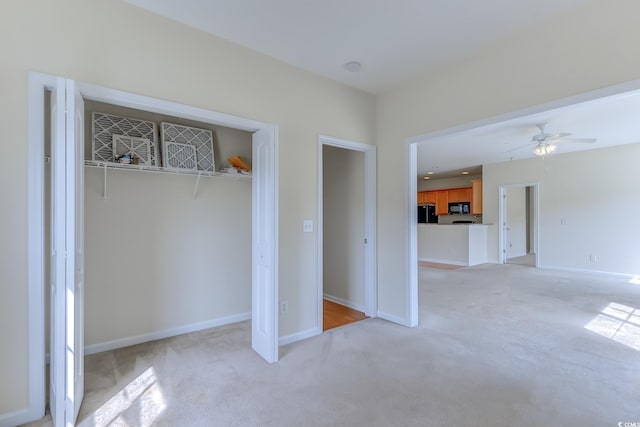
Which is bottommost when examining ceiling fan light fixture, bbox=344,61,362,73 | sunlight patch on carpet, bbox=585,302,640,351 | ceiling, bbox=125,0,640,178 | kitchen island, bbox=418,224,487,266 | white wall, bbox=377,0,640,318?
sunlight patch on carpet, bbox=585,302,640,351

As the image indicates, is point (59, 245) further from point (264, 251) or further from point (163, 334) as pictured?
point (163, 334)

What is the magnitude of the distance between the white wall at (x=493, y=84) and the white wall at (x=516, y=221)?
6505 millimetres

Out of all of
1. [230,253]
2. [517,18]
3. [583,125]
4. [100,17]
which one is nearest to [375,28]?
[517,18]

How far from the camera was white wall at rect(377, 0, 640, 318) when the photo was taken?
80.9 inches

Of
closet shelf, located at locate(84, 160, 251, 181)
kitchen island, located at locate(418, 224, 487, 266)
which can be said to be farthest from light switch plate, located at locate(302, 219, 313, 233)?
kitchen island, located at locate(418, 224, 487, 266)

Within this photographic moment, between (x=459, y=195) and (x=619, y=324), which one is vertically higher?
(x=459, y=195)

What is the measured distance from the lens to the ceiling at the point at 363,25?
2.15 meters

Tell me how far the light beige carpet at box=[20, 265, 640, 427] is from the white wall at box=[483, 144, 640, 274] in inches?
128

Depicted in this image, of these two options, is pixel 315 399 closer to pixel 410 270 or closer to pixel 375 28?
pixel 410 270

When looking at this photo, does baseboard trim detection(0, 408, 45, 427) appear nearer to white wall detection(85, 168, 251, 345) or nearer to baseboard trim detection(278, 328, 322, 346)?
white wall detection(85, 168, 251, 345)

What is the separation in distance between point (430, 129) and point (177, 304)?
3225 millimetres

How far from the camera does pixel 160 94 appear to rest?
7.40 feet

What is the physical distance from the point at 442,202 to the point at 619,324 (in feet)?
23.1

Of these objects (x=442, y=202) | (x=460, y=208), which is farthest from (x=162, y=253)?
(x=442, y=202)
